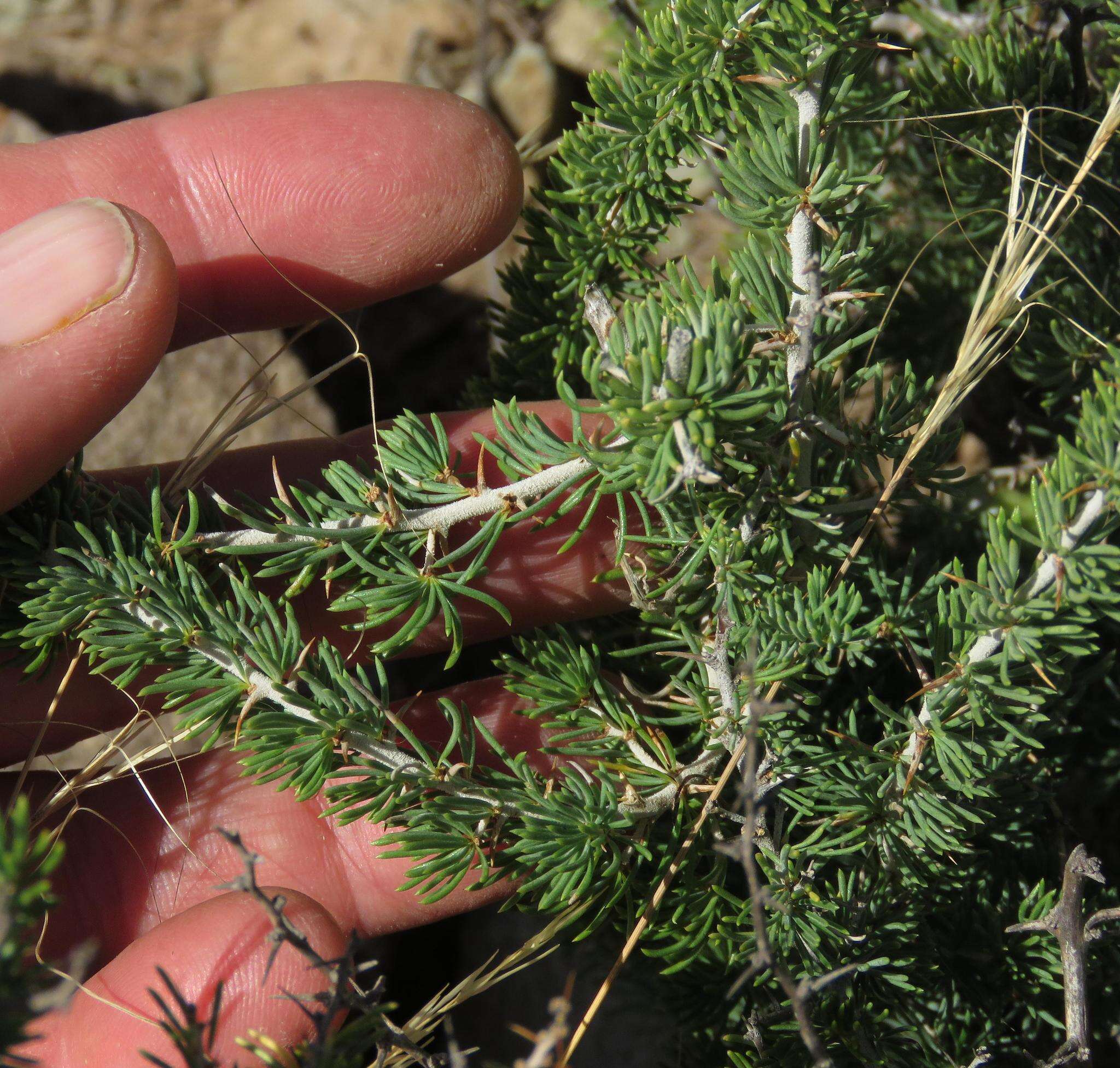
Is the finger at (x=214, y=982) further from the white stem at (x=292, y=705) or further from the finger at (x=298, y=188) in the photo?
the finger at (x=298, y=188)

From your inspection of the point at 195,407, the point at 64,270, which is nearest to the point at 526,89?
the point at 195,407

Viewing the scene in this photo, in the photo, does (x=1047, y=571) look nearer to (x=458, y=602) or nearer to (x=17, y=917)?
(x=458, y=602)

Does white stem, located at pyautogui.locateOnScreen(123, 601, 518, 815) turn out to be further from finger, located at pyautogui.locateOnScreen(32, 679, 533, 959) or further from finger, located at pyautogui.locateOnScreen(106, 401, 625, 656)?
finger, located at pyautogui.locateOnScreen(32, 679, 533, 959)

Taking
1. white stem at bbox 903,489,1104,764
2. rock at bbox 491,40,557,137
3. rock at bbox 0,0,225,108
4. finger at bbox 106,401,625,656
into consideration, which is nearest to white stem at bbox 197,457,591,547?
finger at bbox 106,401,625,656

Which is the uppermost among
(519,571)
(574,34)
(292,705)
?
(574,34)

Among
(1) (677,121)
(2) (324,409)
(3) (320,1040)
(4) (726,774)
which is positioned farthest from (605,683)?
(2) (324,409)

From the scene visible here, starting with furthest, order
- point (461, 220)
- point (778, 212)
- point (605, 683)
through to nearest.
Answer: point (461, 220) → point (605, 683) → point (778, 212)

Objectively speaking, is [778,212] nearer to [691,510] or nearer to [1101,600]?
[691,510]
